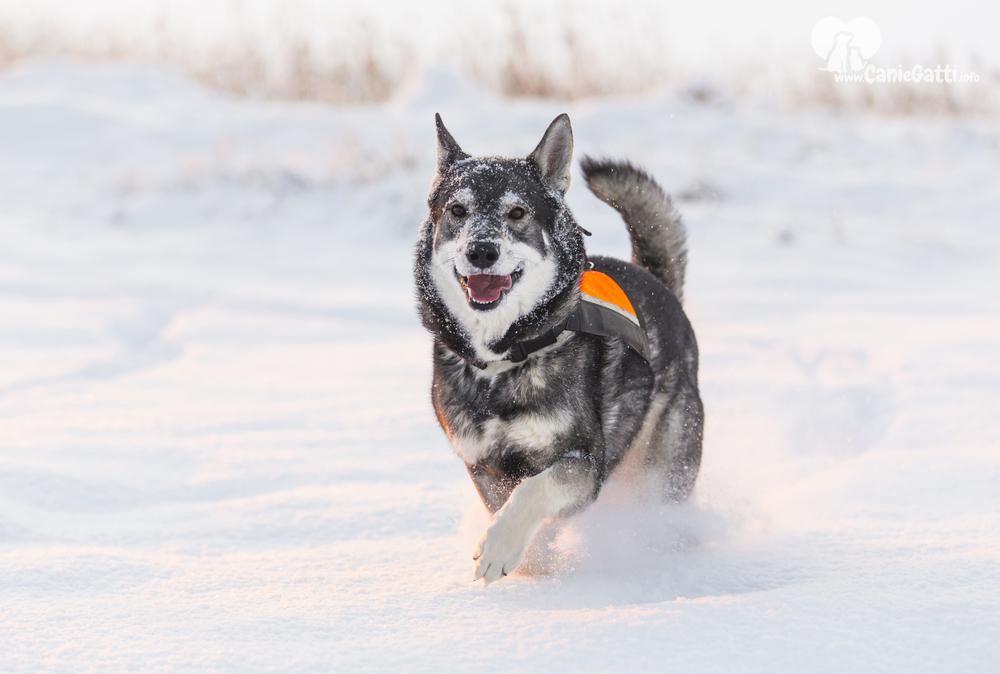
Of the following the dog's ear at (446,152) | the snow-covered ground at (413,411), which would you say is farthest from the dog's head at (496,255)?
the snow-covered ground at (413,411)

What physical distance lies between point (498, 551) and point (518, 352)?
571mm

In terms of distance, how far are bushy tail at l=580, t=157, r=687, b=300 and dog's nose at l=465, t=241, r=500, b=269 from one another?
841mm

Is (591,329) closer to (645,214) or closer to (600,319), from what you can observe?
(600,319)

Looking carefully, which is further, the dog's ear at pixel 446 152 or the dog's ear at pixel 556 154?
the dog's ear at pixel 446 152

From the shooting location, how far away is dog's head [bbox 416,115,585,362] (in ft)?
9.45

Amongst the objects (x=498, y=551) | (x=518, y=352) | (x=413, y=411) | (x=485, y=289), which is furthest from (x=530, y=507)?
(x=413, y=411)

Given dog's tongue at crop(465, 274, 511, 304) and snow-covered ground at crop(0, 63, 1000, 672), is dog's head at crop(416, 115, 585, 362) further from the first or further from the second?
snow-covered ground at crop(0, 63, 1000, 672)

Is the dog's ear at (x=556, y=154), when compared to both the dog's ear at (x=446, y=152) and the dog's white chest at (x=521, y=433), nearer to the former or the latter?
the dog's ear at (x=446, y=152)

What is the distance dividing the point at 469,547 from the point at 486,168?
3.60ft

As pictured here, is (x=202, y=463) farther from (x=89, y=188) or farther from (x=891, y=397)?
(x=89, y=188)

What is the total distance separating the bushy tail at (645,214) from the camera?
360cm

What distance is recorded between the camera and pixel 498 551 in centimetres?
259

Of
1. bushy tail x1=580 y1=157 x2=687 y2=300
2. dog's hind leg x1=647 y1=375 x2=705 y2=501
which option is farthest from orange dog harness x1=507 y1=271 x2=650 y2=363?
bushy tail x1=580 y1=157 x2=687 y2=300

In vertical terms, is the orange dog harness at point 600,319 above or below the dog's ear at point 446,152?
below
